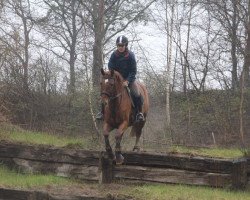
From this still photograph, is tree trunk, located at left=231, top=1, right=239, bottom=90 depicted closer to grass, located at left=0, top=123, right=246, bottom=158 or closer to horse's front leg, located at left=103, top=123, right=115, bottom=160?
grass, located at left=0, top=123, right=246, bottom=158

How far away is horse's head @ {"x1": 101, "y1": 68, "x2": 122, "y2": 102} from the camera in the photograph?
9.77 metres

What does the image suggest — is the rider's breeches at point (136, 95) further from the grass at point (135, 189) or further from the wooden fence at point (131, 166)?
the grass at point (135, 189)

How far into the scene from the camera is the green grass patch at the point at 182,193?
27.4ft

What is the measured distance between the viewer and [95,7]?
25.5 meters

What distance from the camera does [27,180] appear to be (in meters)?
10.4

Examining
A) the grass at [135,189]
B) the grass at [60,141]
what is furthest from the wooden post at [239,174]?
the grass at [60,141]

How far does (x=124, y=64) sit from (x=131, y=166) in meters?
2.30

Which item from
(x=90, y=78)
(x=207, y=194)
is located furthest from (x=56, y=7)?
(x=207, y=194)

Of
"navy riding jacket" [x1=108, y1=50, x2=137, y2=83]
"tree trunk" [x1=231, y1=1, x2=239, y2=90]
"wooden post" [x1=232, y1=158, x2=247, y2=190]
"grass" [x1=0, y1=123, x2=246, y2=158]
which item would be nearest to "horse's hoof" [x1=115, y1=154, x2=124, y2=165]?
"navy riding jacket" [x1=108, y1=50, x2=137, y2=83]

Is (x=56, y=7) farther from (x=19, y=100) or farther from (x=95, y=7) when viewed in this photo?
(x=19, y=100)

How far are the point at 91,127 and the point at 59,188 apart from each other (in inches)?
461

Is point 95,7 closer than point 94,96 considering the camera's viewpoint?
No

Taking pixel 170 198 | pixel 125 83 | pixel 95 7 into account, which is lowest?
pixel 170 198

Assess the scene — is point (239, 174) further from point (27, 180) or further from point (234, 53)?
point (234, 53)
